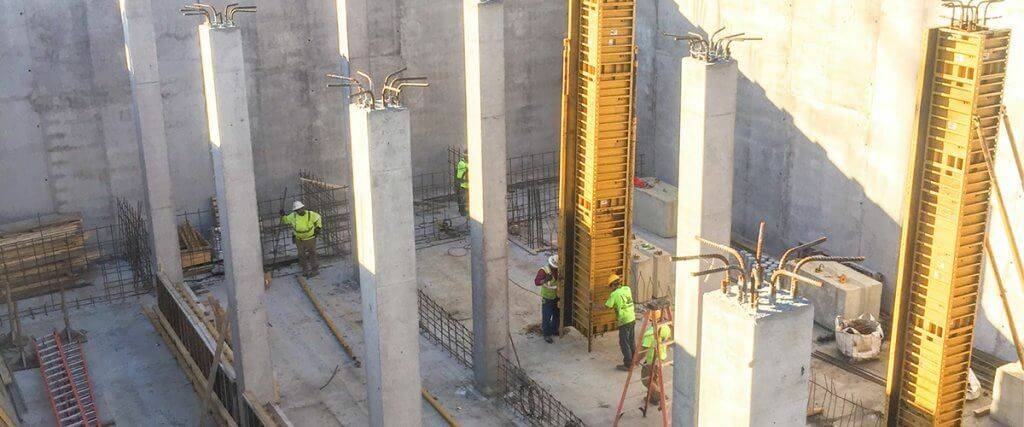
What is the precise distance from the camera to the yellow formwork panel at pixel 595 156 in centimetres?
1859

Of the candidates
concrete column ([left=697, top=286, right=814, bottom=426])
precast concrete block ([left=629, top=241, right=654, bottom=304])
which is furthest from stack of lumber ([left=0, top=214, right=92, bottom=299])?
concrete column ([left=697, top=286, right=814, bottom=426])

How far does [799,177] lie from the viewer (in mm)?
22734

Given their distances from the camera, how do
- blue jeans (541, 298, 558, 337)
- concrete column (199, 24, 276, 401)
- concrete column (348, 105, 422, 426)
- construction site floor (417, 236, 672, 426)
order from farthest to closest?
blue jeans (541, 298, 558, 337)
construction site floor (417, 236, 672, 426)
concrete column (199, 24, 276, 401)
concrete column (348, 105, 422, 426)

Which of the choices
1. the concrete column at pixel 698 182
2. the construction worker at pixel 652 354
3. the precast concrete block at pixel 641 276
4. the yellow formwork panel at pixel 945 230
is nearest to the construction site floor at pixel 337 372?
the construction worker at pixel 652 354

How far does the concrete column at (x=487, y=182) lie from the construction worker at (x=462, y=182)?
7253mm

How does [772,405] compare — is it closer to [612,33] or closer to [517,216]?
[612,33]

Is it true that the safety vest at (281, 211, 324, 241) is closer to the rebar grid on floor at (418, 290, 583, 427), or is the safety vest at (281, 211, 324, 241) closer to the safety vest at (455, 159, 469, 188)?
the rebar grid on floor at (418, 290, 583, 427)

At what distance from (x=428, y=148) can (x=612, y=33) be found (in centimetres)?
984

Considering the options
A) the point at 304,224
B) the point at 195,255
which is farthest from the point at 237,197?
the point at 195,255

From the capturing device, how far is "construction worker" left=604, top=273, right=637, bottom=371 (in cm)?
1805

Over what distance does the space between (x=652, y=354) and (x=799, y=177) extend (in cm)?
753

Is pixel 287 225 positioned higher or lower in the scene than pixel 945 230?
lower

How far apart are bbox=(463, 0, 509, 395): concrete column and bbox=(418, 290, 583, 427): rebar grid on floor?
26 centimetres

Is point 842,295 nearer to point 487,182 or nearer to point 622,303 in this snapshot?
point 622,303
